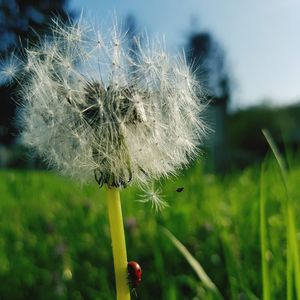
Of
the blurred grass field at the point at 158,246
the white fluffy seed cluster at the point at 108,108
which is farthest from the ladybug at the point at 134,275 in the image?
the blurred grass field at the point at 158,246

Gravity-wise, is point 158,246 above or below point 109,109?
below

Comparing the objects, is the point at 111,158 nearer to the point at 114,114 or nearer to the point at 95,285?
the point at 114,114

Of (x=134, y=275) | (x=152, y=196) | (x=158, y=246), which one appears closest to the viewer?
(x=134, y=275)

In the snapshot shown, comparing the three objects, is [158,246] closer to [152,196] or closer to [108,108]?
[152,196]

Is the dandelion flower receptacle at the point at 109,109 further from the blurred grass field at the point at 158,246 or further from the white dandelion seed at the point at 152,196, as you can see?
the blurred grass field at the point at 158,246

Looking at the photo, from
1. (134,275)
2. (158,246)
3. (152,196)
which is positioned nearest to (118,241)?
(134,275)

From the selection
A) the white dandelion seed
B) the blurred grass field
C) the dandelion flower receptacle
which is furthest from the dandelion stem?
the blurred grass field
